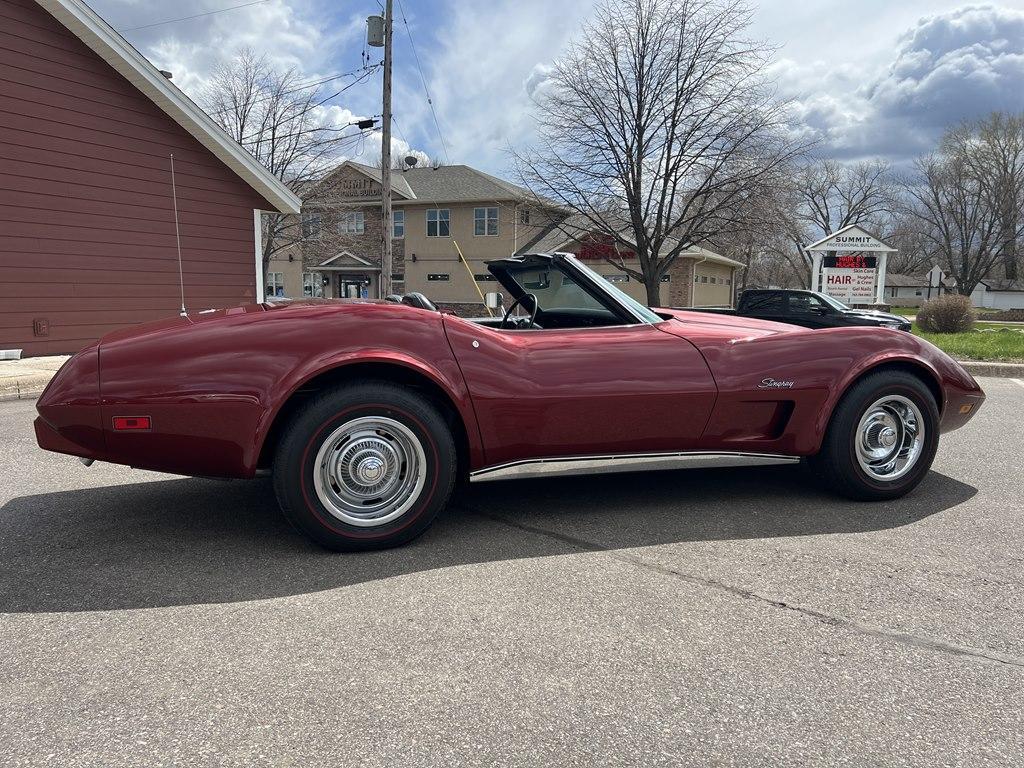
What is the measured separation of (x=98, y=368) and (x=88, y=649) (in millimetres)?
1139

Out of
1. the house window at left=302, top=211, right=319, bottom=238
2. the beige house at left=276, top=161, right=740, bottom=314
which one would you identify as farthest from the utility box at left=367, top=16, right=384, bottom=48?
the beige house at left=276, top=161, right=740, bottom=314

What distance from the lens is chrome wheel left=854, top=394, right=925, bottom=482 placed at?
365 cm

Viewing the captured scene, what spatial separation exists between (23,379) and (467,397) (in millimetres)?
7500

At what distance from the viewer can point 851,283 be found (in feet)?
74.5

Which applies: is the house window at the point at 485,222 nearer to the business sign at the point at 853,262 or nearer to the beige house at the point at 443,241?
the beige house at the point at 443,241

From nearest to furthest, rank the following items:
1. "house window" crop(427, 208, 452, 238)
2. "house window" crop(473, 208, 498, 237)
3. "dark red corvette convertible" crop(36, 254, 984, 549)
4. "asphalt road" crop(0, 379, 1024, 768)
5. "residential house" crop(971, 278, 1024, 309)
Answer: "asphalt road" crop(0, 379, 1024, 768) → "dark red corvette convertible" crop(36, 254, 984, 549) → "house window" crop(473, 208, 498, 237) → "house window" crop(427, 208, 452, 238) → "residential house" crop(971, 278, 1024, 309)

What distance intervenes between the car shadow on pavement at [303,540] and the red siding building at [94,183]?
9.10 meters

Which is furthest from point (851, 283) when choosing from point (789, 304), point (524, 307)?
point (524, 307)

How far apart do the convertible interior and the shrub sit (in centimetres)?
1872

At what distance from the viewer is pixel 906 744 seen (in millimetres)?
1776

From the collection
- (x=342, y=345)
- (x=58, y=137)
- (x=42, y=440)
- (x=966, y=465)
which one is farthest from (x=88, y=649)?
(x=58, y=137)

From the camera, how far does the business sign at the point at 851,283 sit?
22.5m

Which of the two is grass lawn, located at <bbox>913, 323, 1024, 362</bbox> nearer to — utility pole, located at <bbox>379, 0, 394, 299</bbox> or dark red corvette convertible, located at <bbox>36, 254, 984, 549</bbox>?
dark red corvette convertible, located at <bbox>36, 254, 984, 549</bbox>

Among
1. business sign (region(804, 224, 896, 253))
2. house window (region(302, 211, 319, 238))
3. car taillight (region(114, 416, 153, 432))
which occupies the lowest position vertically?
car taillight (region(114, 416, 153, 432))
